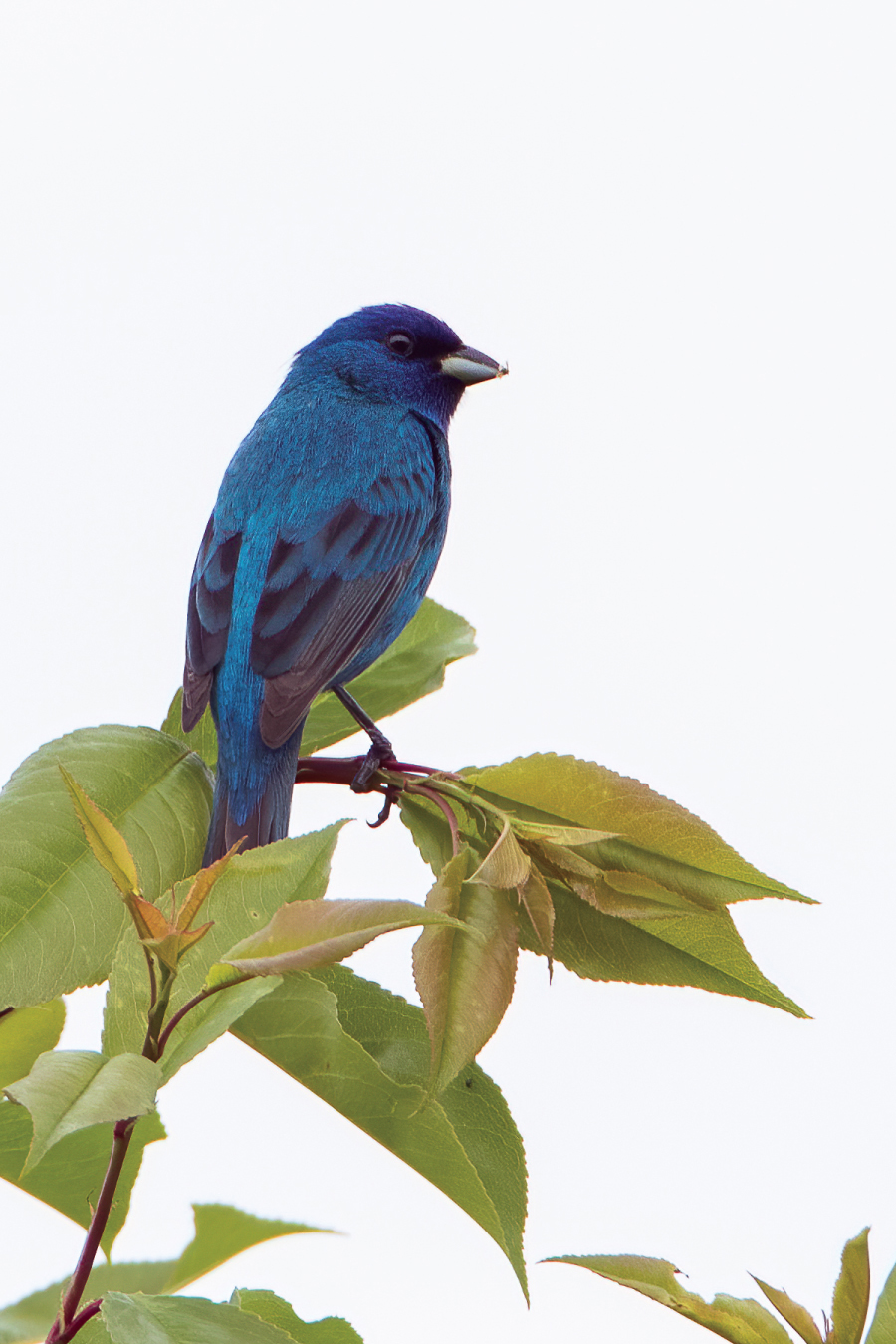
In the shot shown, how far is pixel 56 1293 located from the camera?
130 cm

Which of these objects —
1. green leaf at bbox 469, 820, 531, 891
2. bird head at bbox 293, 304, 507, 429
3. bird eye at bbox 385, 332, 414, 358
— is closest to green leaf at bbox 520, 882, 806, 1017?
green leaf at bbox 469, 820, 531, 891

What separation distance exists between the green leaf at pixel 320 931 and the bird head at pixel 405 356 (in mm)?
2294

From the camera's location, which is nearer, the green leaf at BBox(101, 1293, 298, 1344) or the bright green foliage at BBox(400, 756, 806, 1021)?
the green leaf at BBox(101, 1293, 298, 1344)

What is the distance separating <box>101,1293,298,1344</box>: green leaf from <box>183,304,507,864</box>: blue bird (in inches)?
22.4

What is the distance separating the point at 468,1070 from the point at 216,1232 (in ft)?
1.00

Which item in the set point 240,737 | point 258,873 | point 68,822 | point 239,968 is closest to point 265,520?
point 240,737

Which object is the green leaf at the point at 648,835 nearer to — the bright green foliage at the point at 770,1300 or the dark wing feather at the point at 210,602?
the bright green foliage at the point at 770,1300

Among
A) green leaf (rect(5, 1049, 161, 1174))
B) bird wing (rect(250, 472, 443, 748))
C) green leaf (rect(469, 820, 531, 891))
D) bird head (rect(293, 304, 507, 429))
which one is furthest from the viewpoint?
bird head (rect(293, 304, 507, 429))

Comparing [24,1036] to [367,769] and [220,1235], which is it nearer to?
[220,1235]

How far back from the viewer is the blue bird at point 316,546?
1808mm

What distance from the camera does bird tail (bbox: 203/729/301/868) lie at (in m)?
1.73

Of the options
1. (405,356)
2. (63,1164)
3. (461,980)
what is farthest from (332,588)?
(461,980)

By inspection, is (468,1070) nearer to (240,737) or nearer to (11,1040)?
(11,1040)

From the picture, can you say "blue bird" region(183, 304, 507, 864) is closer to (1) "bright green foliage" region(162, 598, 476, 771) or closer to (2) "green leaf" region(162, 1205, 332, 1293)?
(1) "bright green foliage" region(162, 598, 476, 771)
